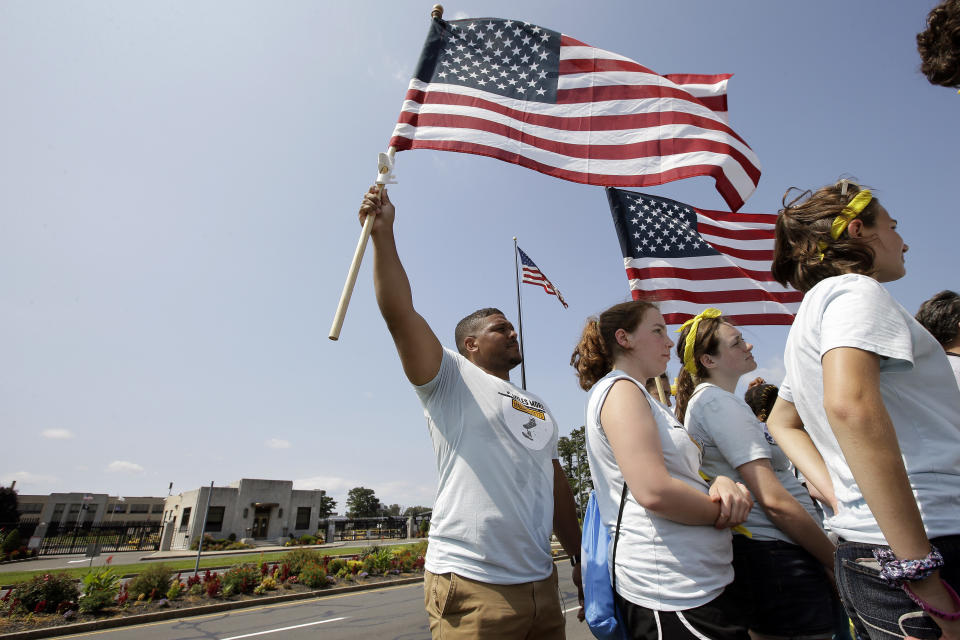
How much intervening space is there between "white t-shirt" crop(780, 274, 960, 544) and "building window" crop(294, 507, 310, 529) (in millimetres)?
52234

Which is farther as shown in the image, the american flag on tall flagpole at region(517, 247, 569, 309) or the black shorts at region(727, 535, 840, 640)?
the american flag on tall flagpole at region(517, 247, 569, 309)

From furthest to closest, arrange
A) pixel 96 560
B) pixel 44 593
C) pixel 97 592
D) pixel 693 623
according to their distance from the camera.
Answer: pixel 96 560
pixel 97 592
pixel 44 593
pixel 693 623

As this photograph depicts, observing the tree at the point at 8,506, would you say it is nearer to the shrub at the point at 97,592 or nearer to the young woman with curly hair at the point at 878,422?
the shrub at the point at 97,592

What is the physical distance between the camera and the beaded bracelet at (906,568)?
112 centimetres

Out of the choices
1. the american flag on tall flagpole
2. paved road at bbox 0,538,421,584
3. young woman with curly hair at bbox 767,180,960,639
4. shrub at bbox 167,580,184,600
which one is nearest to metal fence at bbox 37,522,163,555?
paved road at bbox 0,538,421,584

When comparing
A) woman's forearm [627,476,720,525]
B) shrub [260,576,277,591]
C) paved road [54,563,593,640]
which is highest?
woman's forearm [627,476,720,525]

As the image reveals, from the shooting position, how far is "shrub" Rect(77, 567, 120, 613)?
404 inches

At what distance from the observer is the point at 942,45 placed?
2049 millimetres

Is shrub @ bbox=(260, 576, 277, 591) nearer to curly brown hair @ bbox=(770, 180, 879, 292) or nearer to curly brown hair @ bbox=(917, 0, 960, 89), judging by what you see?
curly brown hair @ bbox=(770, 180, 879, 292)

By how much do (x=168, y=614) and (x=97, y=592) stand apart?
1.54m

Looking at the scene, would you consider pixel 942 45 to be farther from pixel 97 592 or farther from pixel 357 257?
pixel 97 592

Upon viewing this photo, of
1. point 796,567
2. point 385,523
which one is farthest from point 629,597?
point 385,523

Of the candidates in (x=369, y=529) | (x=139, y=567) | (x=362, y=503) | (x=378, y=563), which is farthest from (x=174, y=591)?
(x=362, y=503)

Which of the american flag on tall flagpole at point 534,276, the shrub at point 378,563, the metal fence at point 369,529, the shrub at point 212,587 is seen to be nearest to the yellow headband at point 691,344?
the american flag on tall flagpole at point 534,276
